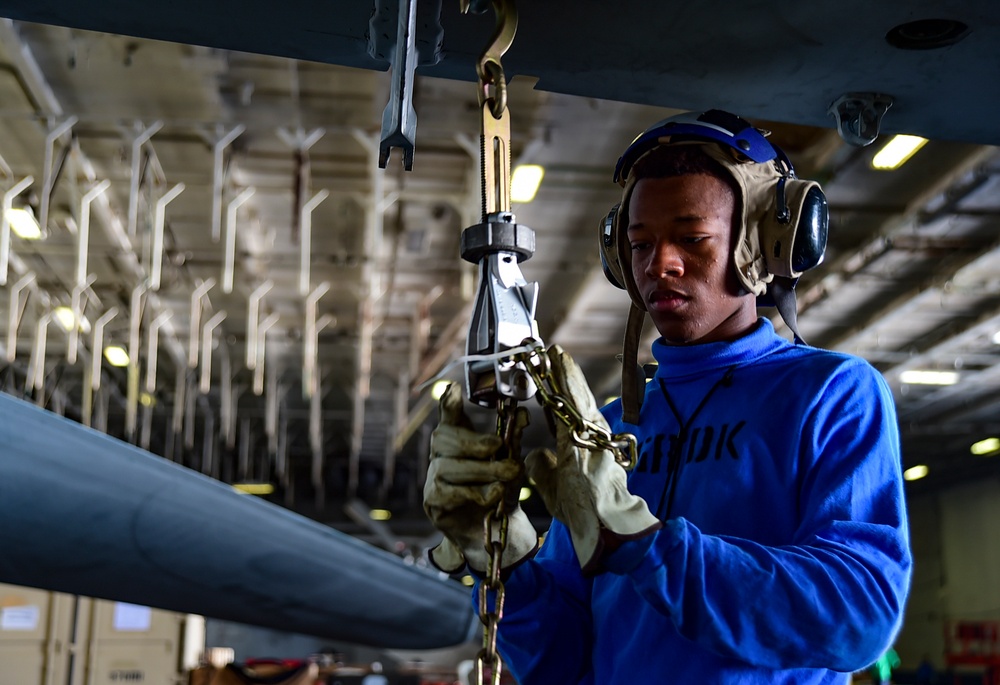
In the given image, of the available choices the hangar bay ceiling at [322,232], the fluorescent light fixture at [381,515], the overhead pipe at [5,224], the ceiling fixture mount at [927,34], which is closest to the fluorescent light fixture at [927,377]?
the hangar bay ceiling at [322,232]

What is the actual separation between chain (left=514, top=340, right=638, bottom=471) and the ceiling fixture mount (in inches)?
48.0

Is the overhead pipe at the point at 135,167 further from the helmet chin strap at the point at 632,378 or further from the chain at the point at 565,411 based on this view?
the chain at the point at 565,411

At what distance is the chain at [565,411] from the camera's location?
1.40 m

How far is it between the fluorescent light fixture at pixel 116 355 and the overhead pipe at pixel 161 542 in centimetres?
1328

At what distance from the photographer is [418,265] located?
565 inches

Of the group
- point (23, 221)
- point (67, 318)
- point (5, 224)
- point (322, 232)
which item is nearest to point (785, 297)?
point (5, 224)

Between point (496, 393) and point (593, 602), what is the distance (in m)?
0.73

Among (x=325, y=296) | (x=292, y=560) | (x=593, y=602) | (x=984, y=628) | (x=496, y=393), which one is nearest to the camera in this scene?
(x=496, y=393)

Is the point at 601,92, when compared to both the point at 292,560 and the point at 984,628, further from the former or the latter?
the point at 984,628

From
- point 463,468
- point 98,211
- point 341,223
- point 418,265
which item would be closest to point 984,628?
point 418,265

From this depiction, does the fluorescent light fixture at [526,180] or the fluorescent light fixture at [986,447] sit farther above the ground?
the fluorescent light fixture at [526,180]

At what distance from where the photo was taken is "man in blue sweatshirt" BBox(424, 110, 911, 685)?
143cm

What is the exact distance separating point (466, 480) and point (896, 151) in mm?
9563

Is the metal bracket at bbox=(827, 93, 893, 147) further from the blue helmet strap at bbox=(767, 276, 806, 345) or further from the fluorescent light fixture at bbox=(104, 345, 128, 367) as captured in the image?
the fluorescent light fixture at bbox=(104, 345, 128, 367)
